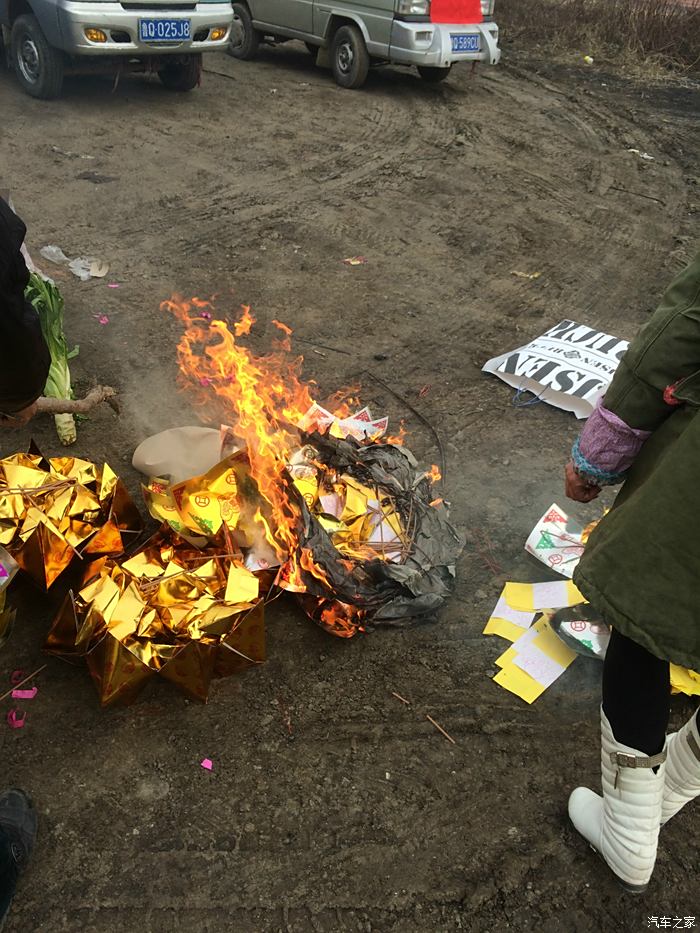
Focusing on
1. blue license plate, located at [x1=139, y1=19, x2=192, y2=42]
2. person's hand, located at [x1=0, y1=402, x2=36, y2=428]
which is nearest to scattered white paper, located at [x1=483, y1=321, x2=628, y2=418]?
person's hand, located at [x1=0, y1=402, x2=36, y2=428]

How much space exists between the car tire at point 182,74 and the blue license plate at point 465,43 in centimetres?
324

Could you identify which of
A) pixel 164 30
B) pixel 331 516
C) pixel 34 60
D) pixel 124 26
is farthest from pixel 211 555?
pixel 34 60

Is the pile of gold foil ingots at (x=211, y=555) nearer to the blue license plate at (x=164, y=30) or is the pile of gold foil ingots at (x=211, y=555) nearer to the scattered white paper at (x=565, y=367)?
the scattered white paper at (x=565, y=367)

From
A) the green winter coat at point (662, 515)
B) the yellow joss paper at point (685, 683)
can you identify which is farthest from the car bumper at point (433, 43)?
the green winter coat at point (662, 515)

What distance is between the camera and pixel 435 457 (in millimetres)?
3855

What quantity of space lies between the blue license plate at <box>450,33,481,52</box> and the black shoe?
9.82 m

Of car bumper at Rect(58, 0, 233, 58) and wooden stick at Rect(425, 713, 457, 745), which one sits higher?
car bumper at Rect(58, 0, 233, 58)

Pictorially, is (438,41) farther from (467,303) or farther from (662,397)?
(662,397)

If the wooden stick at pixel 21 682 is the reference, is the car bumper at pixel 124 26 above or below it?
above

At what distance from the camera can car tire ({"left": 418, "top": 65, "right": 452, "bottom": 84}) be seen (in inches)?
399

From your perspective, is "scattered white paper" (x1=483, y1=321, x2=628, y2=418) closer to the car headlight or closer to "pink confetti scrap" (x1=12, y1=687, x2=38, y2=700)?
Answer: "pink confetti scrap" (x1=12, y1=687, x2=38, y2=700)

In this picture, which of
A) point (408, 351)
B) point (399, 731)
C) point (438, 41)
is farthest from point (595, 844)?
point (438, 41)

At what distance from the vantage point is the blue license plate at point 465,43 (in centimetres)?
933

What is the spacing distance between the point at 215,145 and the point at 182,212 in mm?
1873
